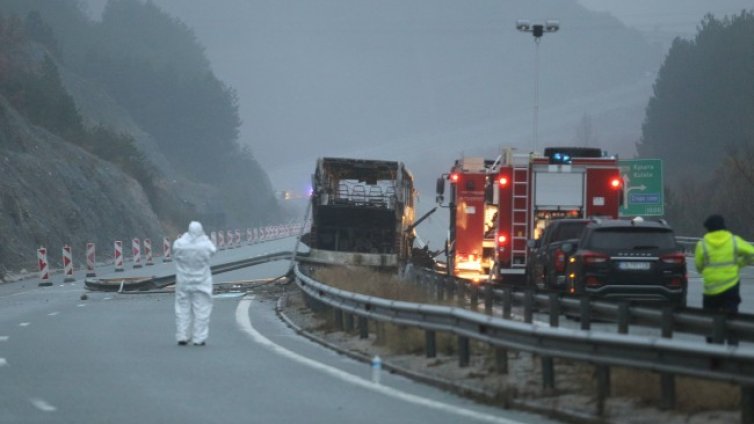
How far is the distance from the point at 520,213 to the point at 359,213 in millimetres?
8504

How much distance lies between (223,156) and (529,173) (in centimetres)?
10964

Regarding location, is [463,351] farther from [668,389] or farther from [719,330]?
[668,389]

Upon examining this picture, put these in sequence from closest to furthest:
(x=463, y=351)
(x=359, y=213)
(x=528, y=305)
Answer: (x=463, y=351)
(x=528, y=305)
(x=359, y=213)

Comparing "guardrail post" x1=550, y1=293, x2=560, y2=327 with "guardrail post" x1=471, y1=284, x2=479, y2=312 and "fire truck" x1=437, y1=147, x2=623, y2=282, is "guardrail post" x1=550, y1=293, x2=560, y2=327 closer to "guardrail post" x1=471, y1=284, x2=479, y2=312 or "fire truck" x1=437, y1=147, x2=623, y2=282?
"guardrail post" x1=471, y1=284, x2=479, y2=312

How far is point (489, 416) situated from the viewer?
13.3 meters

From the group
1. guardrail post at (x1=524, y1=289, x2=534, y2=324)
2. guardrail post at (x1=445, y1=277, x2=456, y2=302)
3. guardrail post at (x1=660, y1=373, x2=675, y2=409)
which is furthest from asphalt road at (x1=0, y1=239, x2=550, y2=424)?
guardrail post at (x1=445, y1=277, x2=456, y2=302)

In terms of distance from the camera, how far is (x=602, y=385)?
1305 cm

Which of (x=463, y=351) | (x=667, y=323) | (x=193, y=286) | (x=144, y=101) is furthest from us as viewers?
(x=144, y=101)

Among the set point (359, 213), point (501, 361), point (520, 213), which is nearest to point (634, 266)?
point (501, 361)

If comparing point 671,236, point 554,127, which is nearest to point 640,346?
point 671,236

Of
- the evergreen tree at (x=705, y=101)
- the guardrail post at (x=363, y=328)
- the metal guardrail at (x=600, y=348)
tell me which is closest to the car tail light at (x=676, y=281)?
the guardrail post at (x=363, y=328)

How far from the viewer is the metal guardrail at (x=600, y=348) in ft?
37.7

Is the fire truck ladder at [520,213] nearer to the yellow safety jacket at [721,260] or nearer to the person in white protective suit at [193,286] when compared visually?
the person in white protective suit at [193,286]

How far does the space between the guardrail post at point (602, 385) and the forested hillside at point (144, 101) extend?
72063mm
